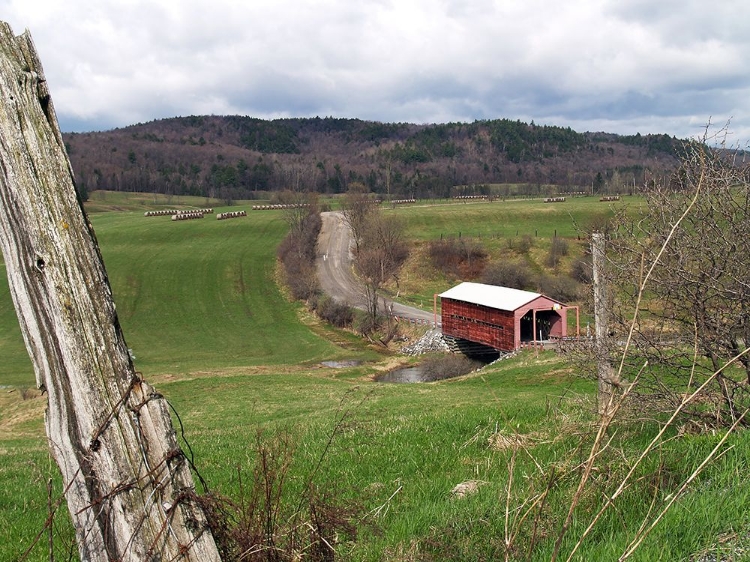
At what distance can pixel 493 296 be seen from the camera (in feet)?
157

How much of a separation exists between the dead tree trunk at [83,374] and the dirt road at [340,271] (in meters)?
55.6

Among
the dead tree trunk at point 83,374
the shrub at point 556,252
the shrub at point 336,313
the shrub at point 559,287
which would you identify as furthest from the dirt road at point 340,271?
the dead tree trunk at point 83,374

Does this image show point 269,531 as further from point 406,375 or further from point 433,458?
point 406,375

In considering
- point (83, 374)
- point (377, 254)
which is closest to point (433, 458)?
point (83, 374)

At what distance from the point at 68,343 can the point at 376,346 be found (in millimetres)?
51762

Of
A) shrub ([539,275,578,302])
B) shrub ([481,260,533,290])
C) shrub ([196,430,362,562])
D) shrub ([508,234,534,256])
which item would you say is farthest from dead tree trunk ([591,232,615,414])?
shrub ([508,234,534,256])

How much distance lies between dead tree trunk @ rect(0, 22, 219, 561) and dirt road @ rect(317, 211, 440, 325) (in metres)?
55.6

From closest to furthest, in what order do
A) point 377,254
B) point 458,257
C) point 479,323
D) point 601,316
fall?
point 601,316
point 479,323
point 377,254
point 458,257

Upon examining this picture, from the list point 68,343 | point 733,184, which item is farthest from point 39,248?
point 733,184

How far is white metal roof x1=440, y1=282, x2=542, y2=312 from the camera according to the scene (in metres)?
44.8

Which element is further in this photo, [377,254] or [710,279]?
[377,254]

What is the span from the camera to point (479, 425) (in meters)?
9.67

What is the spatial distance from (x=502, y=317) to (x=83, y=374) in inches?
1714

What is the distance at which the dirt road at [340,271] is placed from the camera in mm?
63131
